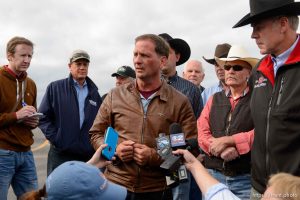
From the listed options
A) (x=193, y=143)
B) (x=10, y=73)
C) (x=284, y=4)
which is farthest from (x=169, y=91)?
(x=10, y=73)

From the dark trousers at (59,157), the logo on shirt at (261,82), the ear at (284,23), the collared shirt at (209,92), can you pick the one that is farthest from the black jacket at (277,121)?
the dark trousers at (59,157)

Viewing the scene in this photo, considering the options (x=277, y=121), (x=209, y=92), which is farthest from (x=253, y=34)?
(x=209, y=92)

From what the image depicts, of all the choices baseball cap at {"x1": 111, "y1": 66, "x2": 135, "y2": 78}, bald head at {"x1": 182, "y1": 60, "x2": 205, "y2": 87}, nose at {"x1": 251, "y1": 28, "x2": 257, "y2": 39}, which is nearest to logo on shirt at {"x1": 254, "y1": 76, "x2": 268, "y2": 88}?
nose at {"x1": 251, "y1": 28, "x2": 257, "y2": 39}

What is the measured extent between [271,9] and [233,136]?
4.33 feet

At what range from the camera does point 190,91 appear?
5039 mm

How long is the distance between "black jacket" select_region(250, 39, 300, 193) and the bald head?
12.9 ft

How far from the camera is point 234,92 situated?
4258 mm

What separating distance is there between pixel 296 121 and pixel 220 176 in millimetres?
1526

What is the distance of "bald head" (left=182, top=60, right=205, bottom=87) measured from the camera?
7.14 metres

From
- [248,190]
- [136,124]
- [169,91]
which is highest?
[169,91]

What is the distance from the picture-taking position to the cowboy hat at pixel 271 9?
3.06 meters

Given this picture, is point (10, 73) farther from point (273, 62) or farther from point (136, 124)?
point (273, 62)

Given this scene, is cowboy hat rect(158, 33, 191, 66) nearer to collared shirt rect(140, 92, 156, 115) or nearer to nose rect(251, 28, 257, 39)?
collared shirt rect(140, 92, 156, 115)

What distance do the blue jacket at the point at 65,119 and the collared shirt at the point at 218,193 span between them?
3.47 metres
